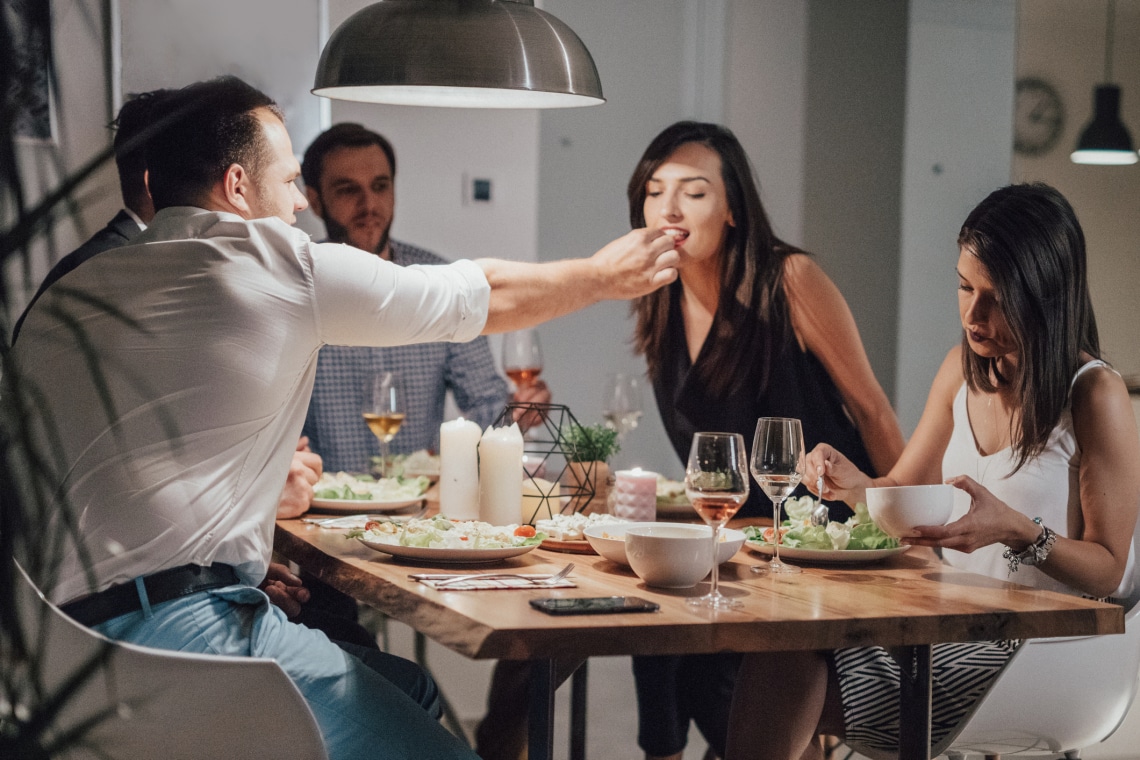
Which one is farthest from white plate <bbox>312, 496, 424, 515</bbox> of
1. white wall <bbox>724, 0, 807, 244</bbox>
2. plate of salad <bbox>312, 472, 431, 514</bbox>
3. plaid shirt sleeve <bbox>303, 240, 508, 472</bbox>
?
white wall <bbox>724, 0, 807, 244</bbox>

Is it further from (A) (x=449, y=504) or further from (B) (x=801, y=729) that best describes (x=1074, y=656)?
(A) (x=449, y=504)

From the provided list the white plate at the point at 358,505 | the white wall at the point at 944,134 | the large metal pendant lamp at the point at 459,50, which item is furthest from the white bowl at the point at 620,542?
the white wall at the point at 944,134

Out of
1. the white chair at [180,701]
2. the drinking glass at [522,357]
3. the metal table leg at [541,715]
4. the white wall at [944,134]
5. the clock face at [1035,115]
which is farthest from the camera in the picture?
the white wall at [944,134]

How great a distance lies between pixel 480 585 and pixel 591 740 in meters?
2.02

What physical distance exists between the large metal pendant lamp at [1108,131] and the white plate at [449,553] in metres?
2.44

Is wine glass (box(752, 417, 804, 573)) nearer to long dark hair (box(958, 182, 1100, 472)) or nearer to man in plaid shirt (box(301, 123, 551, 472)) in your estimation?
long dark hair (box(958, 182, 1100, 472))

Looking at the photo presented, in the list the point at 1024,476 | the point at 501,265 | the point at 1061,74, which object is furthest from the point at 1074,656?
the point at 1061,74

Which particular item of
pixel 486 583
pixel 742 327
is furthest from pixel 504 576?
pixel 742 327

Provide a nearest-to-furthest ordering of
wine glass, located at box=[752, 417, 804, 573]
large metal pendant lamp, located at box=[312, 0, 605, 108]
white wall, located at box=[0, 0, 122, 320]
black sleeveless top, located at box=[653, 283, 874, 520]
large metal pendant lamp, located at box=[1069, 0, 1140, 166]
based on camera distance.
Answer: white wall, located at box=[0, 0, 122, 320] < wine glass, located at box=[752, 417, 804, 573] < large metal pendant lamp, located at box=[312, 0, 605, 108] < black sleeveless top, located at box=[653, 283, 874, 520] < large metal pendant lamp, located at box=[1069, 0, 1140, 166]

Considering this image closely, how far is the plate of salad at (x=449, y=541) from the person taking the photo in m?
1.63

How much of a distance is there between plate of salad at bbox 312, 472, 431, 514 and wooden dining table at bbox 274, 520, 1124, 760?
476 millimetres

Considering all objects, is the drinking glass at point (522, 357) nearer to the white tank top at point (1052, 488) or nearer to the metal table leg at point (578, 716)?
the metal table leg at point (578, 716)

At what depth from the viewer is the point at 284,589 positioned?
7.22ft

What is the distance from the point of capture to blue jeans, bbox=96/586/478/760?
147 cm
